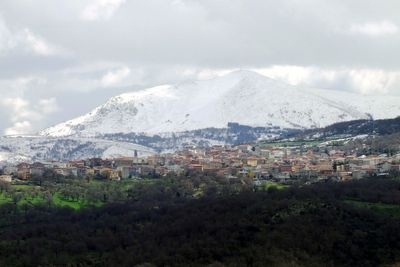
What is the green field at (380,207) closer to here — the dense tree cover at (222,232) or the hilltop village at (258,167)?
the dense tree cover at (222,232)

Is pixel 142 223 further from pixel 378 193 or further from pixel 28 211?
pixel 378 193

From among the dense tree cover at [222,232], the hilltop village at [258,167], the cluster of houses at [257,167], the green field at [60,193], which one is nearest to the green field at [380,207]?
the dense tree cover at [222,232]

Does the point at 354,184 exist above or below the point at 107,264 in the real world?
above

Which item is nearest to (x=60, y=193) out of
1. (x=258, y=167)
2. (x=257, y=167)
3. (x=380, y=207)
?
(x=258, y=167)

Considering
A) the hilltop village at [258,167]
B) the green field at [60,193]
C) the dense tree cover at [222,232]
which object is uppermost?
the hilltop village at [258,167]

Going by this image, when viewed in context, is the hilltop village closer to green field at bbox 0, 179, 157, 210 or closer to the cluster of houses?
the cluster of houses

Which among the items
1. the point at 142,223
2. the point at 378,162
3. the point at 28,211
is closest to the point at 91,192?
the point at 28,211

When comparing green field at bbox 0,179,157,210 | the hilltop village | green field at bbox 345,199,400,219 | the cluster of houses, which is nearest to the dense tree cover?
green field at bbox 345,199,400,219
